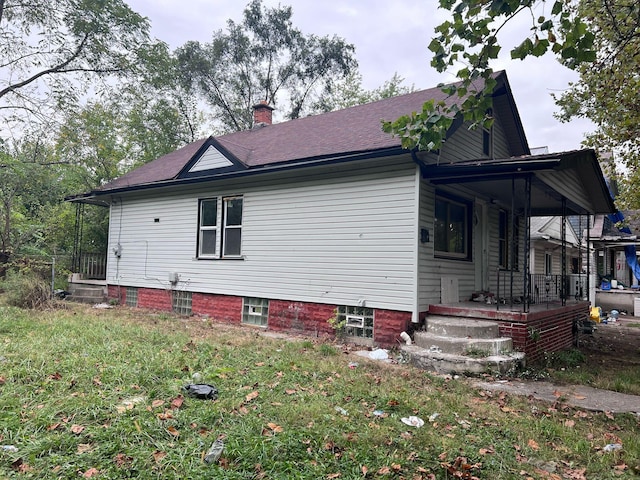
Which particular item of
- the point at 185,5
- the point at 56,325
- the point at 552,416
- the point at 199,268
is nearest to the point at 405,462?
the point at 552,416

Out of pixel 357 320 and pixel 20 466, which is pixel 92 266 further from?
pixel 20 466

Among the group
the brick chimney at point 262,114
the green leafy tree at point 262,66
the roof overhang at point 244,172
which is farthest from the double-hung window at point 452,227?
the green leafy tree at point 262,66

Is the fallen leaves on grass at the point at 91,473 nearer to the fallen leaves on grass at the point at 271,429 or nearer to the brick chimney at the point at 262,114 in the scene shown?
the fallen leaves on grass at the point at 271,429

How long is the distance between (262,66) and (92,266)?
18937 mm

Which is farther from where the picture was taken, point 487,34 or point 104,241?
point 104,241

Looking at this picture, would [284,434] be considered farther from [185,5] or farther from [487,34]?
[185,5]

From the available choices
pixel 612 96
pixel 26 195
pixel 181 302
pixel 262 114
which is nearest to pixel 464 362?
pixel 612 96

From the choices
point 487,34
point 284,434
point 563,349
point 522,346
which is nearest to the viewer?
point 284,434

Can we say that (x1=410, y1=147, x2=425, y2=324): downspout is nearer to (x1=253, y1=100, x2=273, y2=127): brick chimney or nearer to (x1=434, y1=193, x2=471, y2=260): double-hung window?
(x1=434, y1=193, x2=471, y2=260): double-hung window

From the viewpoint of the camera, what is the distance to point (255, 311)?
10.1 metres

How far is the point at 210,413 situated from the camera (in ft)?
12.4

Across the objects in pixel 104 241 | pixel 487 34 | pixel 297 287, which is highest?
pixel 487 34

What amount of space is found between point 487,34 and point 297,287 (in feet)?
20.2

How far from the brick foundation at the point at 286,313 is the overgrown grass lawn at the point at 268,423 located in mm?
1633
